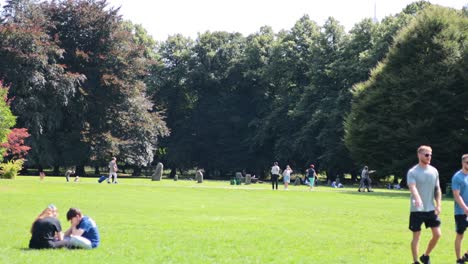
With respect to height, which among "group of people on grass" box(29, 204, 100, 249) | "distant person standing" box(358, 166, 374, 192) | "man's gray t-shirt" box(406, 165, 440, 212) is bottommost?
"group of people on grass" box(29, 204, 100, 249)

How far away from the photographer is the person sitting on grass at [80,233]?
51.0ft

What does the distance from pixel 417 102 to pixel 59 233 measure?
44356mm

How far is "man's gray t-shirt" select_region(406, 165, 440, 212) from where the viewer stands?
13188 millimetres

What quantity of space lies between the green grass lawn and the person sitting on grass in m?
0.27

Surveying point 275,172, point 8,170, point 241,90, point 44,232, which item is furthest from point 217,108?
point 44,232

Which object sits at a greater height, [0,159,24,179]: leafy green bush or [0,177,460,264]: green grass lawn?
[0,159,24,179]: leafy green bush

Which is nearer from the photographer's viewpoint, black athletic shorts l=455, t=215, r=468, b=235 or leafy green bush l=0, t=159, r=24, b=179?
black athletic shorts l=455, t=215, r=468, b=235

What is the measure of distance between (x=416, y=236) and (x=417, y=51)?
4738 cm

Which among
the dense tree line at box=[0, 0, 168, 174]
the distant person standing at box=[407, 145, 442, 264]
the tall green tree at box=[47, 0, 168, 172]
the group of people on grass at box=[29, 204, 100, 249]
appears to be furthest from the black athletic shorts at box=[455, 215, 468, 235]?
the tall green tree at box=[47, 0, 168, 172]

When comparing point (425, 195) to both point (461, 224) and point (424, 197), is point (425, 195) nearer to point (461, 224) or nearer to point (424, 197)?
point (424, 197)

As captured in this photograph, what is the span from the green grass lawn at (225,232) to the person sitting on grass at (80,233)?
0.89 ft

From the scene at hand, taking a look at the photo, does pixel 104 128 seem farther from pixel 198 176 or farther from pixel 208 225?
pixel 208 225

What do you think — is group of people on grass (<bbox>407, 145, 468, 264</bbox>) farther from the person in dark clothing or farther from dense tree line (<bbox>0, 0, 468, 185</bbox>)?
dense tree line (<bbox>0, 0, 468, 185</bbox>)

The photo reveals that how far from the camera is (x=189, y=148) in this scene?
89.1m
